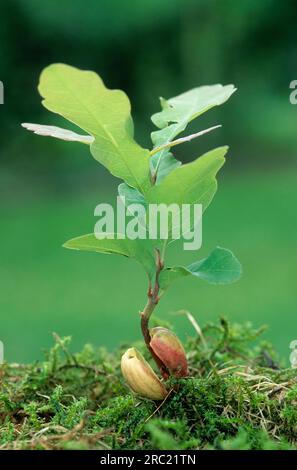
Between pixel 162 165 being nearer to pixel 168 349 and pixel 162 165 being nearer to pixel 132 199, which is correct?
pixel 132 199

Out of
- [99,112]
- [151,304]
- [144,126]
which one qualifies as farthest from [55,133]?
[144,126]

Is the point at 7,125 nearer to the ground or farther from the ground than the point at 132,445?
farther from the ground

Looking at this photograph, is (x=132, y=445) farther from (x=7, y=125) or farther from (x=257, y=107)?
(x=257, y=107)

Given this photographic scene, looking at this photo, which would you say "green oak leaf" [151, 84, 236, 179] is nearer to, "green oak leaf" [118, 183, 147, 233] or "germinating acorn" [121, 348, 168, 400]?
"green oak leaf" [118, 183, 147, 233]

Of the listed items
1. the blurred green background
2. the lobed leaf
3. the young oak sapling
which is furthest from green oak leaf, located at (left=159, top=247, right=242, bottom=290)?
the blurred green background

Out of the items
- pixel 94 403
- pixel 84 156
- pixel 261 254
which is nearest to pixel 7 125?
pixel 84 156

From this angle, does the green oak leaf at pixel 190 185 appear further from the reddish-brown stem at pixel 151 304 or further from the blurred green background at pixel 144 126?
the blurred green background at pixel 144 126

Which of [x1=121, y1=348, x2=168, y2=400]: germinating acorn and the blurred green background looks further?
the blurred green background
